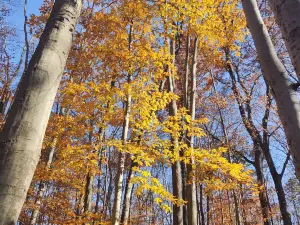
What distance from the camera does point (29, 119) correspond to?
1.36 metres

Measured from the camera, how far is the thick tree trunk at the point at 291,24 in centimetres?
171

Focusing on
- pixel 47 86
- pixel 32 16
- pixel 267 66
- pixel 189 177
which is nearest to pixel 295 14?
pixel 267 66

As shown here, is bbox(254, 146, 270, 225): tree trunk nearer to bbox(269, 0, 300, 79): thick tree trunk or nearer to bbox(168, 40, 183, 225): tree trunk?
bbox(168, 40, 183, 225): tree trunk

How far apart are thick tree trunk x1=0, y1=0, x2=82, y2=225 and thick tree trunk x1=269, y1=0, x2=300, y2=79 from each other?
5.10ft

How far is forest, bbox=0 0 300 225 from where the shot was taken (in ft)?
4.93

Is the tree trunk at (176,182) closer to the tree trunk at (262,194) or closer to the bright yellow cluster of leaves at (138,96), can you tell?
the bright yellow cluster of leaves at (138,96)

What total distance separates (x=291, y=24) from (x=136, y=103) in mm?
5661

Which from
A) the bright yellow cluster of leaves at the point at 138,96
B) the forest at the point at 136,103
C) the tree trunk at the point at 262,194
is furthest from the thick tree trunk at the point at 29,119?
the tree trunk at the point at 262,194

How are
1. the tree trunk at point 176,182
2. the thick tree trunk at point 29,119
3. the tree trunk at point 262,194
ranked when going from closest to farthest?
the thick tree trunk at point 29,119, the tree trunk at point 176,182, the tree trunk at point 262,194

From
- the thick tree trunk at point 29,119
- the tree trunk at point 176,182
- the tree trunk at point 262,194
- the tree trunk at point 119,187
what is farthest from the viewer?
the tree trunk at point 262,194

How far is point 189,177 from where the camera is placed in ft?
22.9

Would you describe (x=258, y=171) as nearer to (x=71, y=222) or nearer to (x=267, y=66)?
(x=71, y=222)

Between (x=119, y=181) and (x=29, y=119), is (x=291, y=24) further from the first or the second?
(x=119, y=181)

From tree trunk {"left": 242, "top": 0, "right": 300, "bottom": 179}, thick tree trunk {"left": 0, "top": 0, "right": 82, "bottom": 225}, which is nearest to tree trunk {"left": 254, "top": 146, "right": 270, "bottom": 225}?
tree trunk {"left": 242, "top": 0, "right": 300, "bottom": 179}
